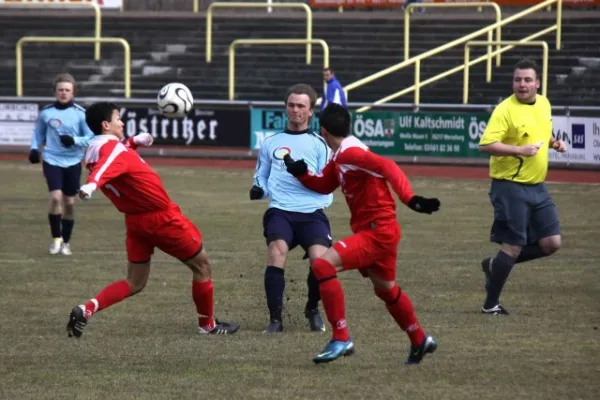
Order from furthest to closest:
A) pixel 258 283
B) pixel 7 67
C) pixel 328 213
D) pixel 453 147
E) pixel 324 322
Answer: pixel 7 67, pixel 453 147, pixel 328 213, pixel 258 283, pixel 324 322

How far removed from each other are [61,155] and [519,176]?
6.00m

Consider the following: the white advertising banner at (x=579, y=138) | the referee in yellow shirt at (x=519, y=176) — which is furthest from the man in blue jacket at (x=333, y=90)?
the referee in yellow shirt at (x=519, y=176)

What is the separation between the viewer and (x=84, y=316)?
924 centimetres

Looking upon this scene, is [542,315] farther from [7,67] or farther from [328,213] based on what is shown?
[7,67]

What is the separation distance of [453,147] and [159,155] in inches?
253

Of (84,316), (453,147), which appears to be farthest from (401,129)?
(84,316)

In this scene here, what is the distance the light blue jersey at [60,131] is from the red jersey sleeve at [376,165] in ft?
21.5

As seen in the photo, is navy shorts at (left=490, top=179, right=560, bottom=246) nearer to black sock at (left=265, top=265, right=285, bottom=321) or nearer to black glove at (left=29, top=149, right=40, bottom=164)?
black sock at (left=265, top=265, right=285, bottom=321)

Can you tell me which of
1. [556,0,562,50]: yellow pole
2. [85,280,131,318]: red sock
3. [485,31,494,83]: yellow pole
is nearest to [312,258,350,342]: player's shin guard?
[85,280,131,318]: red sock

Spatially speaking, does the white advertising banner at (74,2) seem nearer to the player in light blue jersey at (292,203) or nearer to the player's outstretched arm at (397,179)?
the player in light blue jersey at (292,203)

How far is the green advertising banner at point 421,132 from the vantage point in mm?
25297

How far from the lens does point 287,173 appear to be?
32.5 feet

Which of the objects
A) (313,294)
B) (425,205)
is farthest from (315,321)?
(425,205)

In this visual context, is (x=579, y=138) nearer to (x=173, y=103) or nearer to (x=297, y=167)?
(x=173, y=103)
